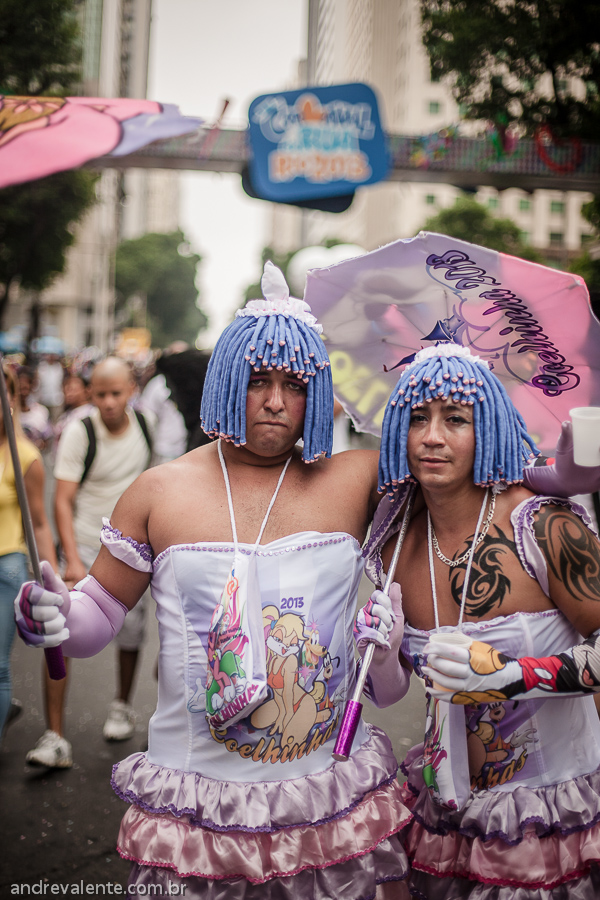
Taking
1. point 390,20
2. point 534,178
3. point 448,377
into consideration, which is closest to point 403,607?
point 448,377

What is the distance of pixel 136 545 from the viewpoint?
2.22 meters

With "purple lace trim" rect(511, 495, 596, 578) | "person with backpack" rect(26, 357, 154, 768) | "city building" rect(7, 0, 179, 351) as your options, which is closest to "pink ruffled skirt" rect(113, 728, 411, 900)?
"purple lace trim" rect(511, 495, 596, 578)

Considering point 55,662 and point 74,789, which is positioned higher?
point 55,662

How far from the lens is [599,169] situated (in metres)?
10.8

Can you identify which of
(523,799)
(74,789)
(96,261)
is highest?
(96,261)

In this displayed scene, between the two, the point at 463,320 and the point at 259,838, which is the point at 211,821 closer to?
the point at 259,838

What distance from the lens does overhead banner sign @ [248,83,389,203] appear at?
31.3 feet

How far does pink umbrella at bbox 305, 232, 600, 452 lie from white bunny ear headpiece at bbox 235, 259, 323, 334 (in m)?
0.19

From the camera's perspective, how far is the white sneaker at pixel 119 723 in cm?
455

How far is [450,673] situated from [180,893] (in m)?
0.90

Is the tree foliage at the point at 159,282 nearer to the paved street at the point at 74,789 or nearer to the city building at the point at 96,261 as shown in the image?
the city building at the point at 96,261

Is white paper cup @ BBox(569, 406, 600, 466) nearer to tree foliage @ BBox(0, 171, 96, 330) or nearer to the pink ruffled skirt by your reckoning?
the pink ruffled skirt

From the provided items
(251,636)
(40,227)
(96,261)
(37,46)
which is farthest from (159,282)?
(251,636)

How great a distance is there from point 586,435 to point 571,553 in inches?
13.4
